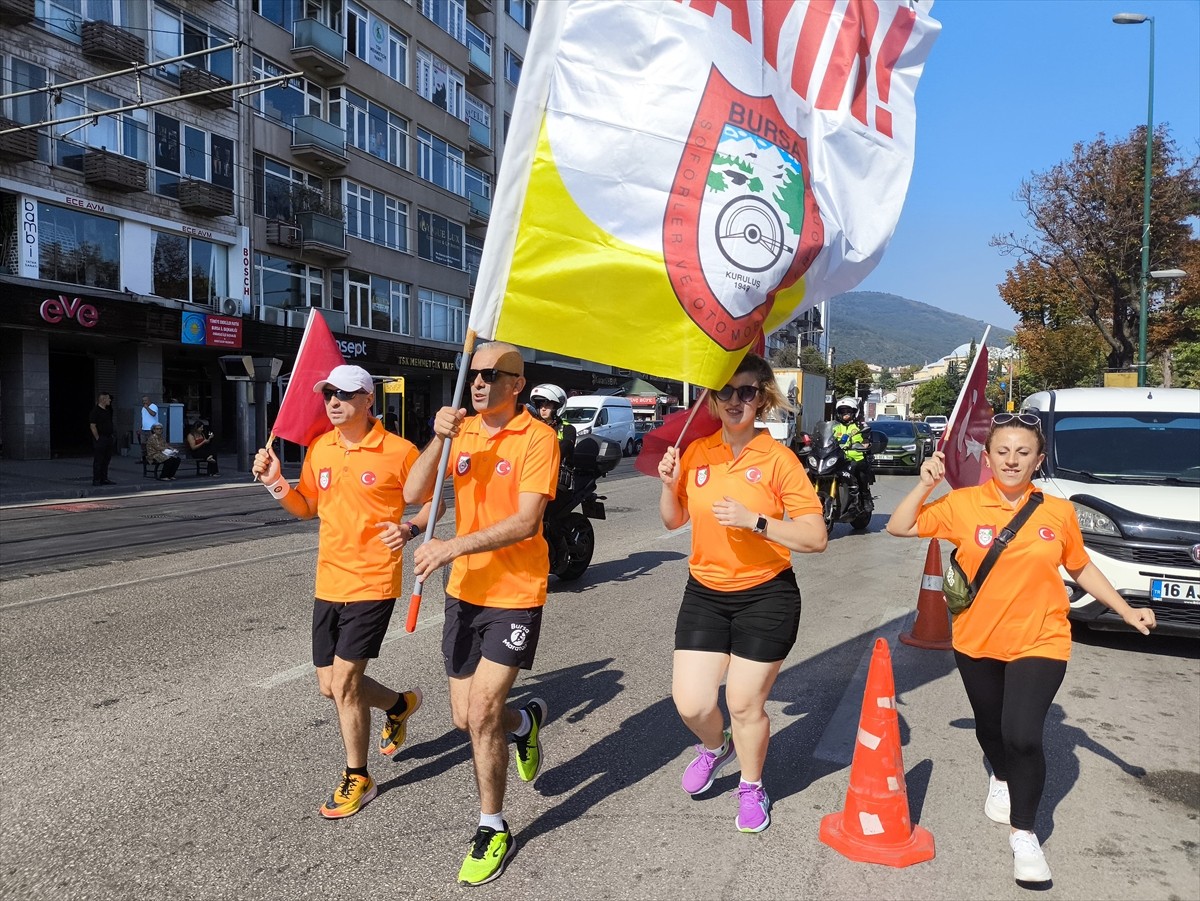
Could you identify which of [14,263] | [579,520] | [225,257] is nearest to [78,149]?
[14,263]

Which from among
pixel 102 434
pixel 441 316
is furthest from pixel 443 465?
pixel 441 316

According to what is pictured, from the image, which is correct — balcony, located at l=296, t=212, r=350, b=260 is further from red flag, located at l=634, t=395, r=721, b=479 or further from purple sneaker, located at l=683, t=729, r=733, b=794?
purple sneaker, located at l=683, t=729, r=733, b=794

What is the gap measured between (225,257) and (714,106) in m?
28.7

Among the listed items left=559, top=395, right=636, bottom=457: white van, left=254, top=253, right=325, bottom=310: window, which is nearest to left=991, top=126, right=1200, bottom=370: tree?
left=559, top=395, right=636, bottom=457: white van

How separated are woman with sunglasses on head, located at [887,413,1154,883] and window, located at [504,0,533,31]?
157 ft

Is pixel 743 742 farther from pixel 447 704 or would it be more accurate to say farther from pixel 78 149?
pixel 78 149

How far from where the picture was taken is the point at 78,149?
24.0 m

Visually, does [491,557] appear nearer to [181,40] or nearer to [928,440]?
[928,440]

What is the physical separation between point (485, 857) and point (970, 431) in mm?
2742

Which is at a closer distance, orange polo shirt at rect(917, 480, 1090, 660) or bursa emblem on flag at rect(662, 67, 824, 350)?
orange polo shirt at rect(917, 480, 1090, 660)

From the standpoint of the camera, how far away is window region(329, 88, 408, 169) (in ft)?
111

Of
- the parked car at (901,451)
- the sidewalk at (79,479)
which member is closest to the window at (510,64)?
the sidewalk at (79,479)

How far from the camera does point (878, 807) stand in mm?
3443

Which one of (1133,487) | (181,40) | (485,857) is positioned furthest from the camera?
(181,40)
